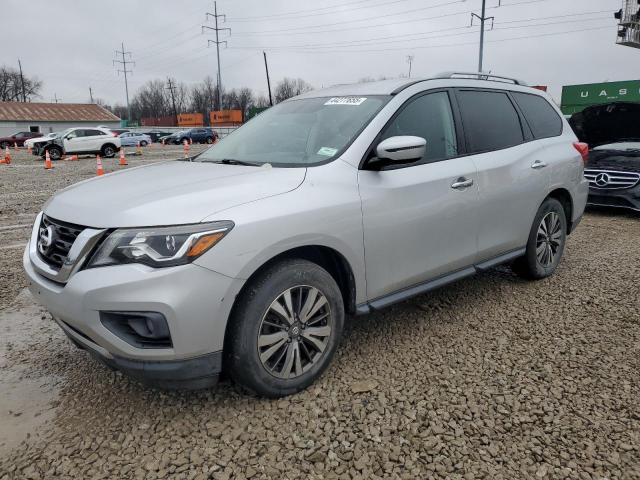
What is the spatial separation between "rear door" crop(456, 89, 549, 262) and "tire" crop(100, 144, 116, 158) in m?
23.8

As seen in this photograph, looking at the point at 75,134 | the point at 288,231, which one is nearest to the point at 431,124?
the point at 288,231

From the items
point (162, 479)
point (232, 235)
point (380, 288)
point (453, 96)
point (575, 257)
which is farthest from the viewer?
point (575, 257)

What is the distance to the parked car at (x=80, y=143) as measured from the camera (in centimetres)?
2273

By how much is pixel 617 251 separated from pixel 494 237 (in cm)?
281

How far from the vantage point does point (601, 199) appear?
25.0 feet

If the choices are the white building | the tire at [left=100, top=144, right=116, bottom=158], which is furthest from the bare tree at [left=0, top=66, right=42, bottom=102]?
the tire at [left=100, top=144, right=116, bottom=158]

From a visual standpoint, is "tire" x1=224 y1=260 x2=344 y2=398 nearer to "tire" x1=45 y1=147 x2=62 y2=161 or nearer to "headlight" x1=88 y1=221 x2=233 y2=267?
"headlight" x1=88 y1=221 x2=233 y2=267

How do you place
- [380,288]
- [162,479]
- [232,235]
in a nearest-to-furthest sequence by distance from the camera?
[162,479] < [232,235] < [380,288]

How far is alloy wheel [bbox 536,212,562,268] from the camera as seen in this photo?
4.30m

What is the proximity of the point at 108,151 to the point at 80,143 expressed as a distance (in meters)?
1.49

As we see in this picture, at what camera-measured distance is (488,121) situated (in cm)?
377

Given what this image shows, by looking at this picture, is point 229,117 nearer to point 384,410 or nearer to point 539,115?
point 539,115

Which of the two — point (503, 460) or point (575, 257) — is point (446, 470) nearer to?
point (503, 460)

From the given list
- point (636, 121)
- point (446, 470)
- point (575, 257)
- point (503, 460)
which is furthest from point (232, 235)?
→ point (636, 121)
